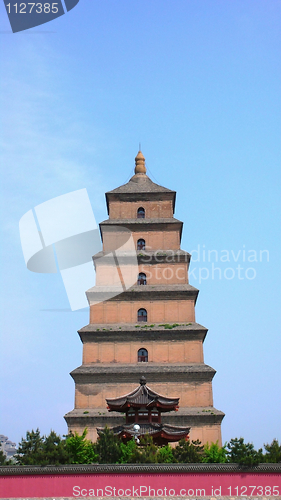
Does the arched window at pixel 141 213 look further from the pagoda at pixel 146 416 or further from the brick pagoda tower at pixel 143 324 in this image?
the pagoda at pixel 146 416

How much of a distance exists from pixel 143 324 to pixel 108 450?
39.1ft

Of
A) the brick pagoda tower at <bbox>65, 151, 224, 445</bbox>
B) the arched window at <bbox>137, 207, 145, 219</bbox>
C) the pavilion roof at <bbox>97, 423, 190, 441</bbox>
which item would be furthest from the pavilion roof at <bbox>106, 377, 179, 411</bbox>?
the arched window at <bbox>137, 207, 145, 219</bbox>

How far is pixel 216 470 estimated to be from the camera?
71.8ft

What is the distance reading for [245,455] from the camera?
22.3m

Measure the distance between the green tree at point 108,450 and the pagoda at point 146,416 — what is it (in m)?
2.16

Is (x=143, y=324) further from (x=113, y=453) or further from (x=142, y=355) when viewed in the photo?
(x=113, y=453)

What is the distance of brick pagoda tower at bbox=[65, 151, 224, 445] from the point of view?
33.0 meters

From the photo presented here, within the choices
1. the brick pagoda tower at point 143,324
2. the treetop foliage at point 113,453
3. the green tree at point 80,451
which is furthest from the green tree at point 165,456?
the brick pagoda tower at point 143,324

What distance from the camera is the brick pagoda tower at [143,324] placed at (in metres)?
33.0

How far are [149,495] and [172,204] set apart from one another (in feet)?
70.9

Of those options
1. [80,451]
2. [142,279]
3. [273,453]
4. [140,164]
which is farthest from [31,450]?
[140,164]

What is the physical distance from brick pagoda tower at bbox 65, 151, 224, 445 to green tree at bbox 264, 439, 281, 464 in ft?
28.4

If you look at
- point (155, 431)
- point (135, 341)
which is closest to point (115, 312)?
point (135, 341)

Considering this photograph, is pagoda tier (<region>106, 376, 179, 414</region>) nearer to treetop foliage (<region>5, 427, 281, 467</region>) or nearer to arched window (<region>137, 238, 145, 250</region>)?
treetop foliage (<region>5, 427, 281, 467</region>)
